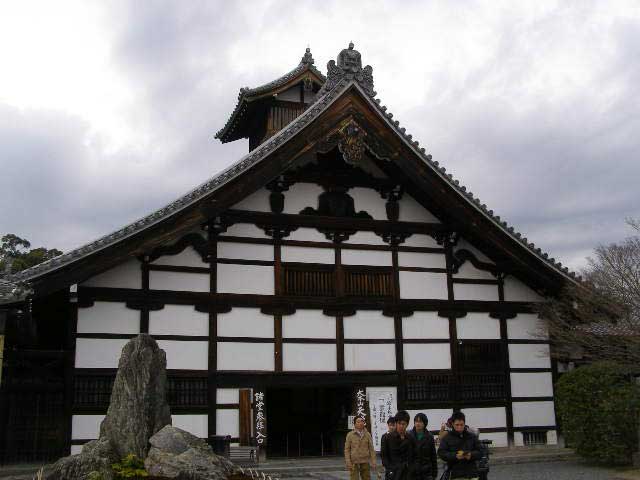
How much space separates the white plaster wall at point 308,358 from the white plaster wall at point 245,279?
1426 mm

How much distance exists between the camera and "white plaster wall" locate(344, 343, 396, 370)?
54.9 feet

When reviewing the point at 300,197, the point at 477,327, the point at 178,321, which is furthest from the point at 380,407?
the point at 300,197

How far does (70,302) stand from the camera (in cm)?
1468

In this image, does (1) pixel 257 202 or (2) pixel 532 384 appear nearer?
(1) pixel 257 202

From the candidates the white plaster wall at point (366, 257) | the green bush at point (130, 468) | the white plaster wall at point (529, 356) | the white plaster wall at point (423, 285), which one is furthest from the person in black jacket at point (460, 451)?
the white plaster wall at point (529, 356)

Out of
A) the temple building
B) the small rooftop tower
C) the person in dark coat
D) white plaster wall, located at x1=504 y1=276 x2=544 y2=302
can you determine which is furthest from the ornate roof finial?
the person in dark coat

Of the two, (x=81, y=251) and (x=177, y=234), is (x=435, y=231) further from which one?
(x=81, y=251)

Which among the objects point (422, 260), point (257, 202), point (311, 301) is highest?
point (257, 202)

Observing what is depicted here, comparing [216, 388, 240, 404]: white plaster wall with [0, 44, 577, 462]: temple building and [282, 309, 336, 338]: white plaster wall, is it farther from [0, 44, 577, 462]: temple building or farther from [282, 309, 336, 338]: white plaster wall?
[282, 309, 336, 338]: white plaster wall

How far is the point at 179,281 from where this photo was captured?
15.6m

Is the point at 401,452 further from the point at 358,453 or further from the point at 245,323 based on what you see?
the point at 245,323

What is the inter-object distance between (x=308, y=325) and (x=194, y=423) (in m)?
3.42

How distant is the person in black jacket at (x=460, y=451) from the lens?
750 cm

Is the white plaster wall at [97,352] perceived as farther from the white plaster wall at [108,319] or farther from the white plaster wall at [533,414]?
the white plaster wall at [533,414]
